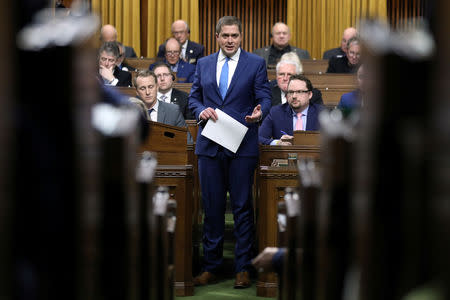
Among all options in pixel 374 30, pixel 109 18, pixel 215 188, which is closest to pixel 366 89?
pixel 374 30

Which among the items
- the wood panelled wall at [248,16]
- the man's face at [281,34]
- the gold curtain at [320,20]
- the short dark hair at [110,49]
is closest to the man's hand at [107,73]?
the short dark hair at [110,49]

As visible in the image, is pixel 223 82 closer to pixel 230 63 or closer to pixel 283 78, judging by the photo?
pixel 230 63

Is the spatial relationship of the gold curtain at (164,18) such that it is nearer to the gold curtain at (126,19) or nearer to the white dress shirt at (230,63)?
the gold curtain at (126,19)

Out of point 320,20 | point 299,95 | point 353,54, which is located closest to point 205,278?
point 299,95

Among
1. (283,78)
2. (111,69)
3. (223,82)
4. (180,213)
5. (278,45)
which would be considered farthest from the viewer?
(278,45)

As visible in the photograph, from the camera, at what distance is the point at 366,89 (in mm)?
791

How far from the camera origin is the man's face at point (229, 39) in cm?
427

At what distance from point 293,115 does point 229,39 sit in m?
0.99

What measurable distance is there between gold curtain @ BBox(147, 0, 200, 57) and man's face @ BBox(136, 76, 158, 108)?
6.10m

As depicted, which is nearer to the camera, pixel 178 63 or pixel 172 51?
pixel 172 51

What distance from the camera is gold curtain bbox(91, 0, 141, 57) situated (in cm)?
1057

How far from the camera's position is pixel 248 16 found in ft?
40.5

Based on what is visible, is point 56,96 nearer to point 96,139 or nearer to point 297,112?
point 96,139

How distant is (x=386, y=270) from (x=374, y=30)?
299 mm
